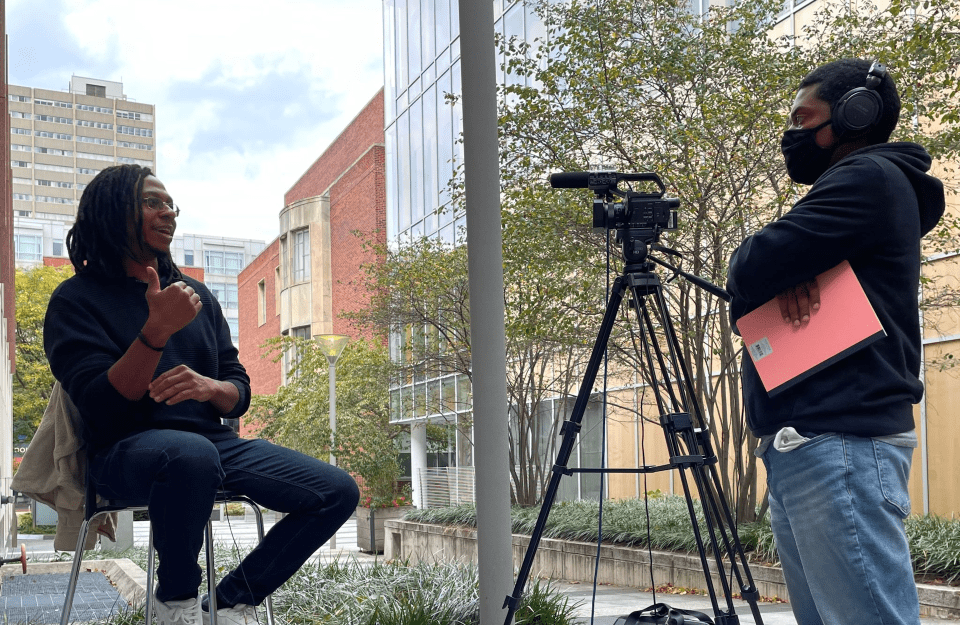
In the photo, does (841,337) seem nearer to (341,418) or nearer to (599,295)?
(599,295)

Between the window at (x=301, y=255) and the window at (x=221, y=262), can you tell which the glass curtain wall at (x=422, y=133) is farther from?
the window at (x=221, y=262)

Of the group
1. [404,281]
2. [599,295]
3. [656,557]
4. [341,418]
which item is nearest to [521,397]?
[404,281]

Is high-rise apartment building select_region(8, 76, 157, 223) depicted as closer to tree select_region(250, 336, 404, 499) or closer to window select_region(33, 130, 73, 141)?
window select_region(33, 130, 73, 141)

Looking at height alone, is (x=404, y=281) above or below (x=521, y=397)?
above

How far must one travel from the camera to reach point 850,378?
1.93 m

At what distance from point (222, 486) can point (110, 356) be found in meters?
0.48

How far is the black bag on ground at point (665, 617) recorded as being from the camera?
2586 mm

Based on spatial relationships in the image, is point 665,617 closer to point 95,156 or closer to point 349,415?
point 349,415

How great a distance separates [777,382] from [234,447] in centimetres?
158

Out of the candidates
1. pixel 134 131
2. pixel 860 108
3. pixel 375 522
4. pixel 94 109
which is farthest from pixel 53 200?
pixel 860 108

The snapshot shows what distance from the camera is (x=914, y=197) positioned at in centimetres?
200

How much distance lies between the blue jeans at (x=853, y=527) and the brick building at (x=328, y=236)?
96.7 feet

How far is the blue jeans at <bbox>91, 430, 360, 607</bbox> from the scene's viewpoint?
7.91 ft

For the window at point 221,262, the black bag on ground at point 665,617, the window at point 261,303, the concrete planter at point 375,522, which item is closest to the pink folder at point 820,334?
the black bag on ground at point 665,617
